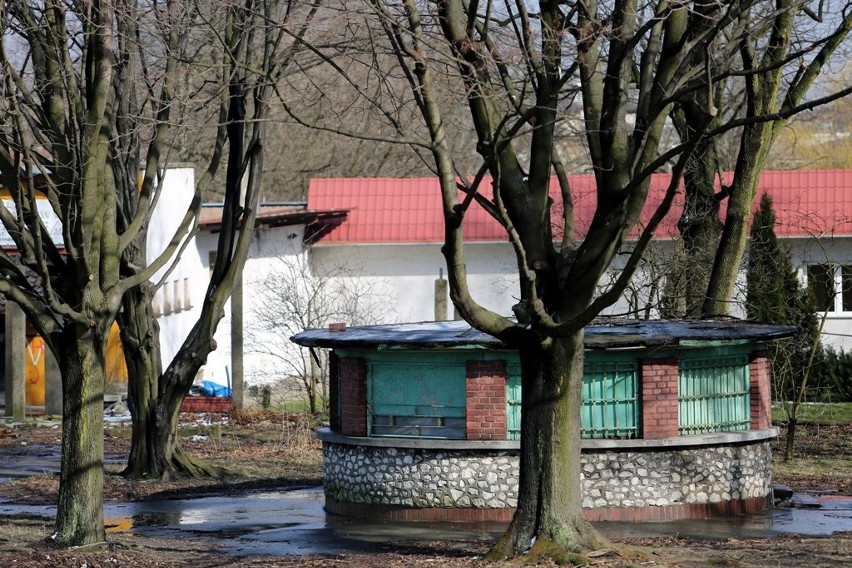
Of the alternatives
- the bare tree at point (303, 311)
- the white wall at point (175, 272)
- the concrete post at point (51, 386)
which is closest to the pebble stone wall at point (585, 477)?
the bare tree at point (303, 311)

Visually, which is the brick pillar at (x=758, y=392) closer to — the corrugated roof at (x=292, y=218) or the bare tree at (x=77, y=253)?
the bare tree at (x=77, y=253)

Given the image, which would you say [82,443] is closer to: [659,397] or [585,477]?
[585,477]

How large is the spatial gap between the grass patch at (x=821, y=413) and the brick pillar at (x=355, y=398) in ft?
46.1

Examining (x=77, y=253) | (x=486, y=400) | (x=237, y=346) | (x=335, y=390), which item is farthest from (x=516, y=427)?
(x=237, y=346)

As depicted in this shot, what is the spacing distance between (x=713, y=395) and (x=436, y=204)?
1804 centimetres

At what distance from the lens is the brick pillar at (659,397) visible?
1495cm

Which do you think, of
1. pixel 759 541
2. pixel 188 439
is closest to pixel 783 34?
pixel 759 541

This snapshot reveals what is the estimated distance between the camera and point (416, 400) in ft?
50.1

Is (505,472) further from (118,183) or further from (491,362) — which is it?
(118,183)

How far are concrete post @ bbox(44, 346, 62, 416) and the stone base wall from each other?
52.8 feet

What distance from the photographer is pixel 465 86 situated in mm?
11102

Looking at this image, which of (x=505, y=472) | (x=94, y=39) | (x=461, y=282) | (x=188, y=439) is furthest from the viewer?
(x=188, y=439)

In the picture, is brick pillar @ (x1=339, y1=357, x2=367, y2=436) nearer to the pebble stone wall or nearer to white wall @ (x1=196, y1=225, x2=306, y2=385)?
the pebble stone wall

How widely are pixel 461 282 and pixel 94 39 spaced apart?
4679 millimetres
